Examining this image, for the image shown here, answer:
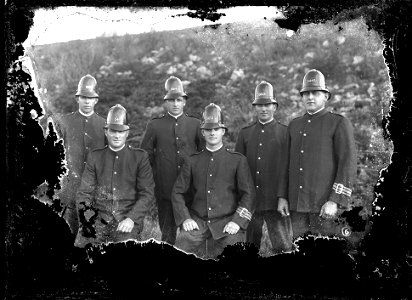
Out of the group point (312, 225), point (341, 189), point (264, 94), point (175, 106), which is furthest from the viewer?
point (175, 106)

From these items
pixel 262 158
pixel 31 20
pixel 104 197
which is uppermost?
pixel 31 20

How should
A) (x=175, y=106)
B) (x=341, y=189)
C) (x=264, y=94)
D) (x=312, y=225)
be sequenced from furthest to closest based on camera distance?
(x=175, y=106), (x=264, y=94), (x=312, y=225), (x=341, y=189)

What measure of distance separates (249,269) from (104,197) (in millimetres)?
1308

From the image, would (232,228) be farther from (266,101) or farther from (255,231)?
(266,101)

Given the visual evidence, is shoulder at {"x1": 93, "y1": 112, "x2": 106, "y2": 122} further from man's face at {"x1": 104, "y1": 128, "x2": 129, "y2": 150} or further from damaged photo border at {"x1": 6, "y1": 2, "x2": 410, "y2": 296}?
damaged photo border at {"x1": 6, "y1": 2, "x2": 410, "y2": 296}

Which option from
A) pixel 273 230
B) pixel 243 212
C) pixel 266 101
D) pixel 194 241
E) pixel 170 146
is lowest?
pixel 194 241

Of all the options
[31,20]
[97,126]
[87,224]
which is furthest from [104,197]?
[31,20]

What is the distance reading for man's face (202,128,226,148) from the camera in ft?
16.2

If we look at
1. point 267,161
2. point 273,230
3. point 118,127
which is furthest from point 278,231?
point 118,127

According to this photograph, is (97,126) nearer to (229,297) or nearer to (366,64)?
(229,297)

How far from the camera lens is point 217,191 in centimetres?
494

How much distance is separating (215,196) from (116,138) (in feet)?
3.06

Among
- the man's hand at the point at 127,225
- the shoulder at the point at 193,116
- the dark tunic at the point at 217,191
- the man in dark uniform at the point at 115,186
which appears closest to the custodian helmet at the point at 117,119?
the man in dark uniform at the point at 115,186

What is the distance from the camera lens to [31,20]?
5.25m
